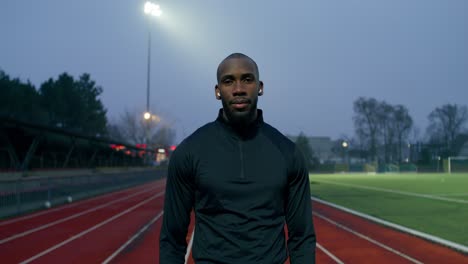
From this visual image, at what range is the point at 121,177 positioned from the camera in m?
36.7

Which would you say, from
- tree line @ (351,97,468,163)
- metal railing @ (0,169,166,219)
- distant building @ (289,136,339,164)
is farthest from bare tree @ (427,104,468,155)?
metal railing @ (0,169,166,219)

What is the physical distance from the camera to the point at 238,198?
2.26 meters

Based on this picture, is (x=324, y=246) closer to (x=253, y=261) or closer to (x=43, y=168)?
(x=253, y=261)

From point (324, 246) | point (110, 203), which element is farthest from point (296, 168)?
point (110, 203)

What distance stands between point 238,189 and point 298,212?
344mm

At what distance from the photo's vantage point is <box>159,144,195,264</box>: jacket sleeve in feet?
7.59

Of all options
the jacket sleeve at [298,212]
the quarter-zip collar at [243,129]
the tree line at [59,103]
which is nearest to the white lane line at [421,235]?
the jacket sleeve at [298,212]

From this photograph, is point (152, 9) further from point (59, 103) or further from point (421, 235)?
point (421, 235)

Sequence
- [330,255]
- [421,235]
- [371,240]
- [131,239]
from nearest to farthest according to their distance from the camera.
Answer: [330,255] < [371,240] < [421,235] < [131,239]

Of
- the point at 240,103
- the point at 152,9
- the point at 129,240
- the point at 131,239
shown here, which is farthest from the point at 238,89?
the point at 152,9

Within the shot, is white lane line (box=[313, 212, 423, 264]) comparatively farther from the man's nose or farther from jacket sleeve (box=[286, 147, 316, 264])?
the man's nose

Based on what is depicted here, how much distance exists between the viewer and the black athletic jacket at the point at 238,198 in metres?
2.24

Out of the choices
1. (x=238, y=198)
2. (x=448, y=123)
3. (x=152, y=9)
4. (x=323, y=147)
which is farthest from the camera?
(x=323, y=147)

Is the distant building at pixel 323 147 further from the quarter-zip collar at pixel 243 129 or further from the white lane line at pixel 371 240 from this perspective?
the quarter-zip collar at pixel 243 129
